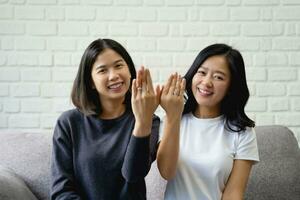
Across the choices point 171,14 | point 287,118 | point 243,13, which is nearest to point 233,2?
point 243,13

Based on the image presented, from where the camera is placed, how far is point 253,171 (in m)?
1.56

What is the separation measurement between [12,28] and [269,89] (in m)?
1.32

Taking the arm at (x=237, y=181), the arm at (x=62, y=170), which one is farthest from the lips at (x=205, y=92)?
the arm at (x=62, y=170)

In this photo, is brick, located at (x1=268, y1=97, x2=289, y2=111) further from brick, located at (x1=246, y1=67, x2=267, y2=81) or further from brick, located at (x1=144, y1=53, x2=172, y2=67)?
brick, located at (x1=144, y1=53, x2=172, y2=67)

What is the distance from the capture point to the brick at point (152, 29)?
6.41ft

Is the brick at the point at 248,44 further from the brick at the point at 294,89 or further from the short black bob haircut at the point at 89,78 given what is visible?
the short black bob haircut at the point at 89,78

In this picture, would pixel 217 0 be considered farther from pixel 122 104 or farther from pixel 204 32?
pixel 122 104

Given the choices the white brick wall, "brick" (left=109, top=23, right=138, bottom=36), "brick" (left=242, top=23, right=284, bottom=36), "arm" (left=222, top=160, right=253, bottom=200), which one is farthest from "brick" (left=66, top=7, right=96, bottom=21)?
"arm" (left=222, top=160, right=253, bottom=200)

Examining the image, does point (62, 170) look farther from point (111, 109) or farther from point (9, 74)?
point (9, 74)

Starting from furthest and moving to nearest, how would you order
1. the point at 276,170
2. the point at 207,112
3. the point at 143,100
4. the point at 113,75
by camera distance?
the point at 276,170 < the point at 207,112 < the point at 113,75 < the point at 143,100

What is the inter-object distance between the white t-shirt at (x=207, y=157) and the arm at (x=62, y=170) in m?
0.31

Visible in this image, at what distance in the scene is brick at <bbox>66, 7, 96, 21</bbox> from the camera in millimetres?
1950

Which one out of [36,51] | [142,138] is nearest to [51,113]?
[36,51]

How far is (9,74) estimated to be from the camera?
196 cm
